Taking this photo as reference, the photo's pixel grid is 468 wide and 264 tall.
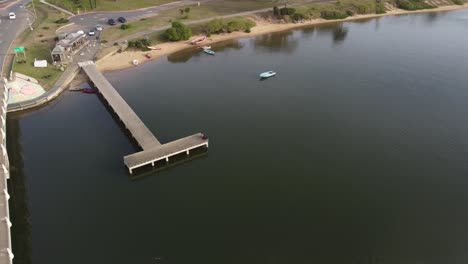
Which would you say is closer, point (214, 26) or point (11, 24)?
point (11, 24)

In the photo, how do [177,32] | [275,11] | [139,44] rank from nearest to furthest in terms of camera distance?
[139,44]
[177,32]
[275,11]

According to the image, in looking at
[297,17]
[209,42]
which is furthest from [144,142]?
[297,17]

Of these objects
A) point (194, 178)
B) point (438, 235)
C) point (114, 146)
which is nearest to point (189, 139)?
point (194, 178)

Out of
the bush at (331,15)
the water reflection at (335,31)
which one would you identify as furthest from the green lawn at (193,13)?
the water reflection at (335,31)

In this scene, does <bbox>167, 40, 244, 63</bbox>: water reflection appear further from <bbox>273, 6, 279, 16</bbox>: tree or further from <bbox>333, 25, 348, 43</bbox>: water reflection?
<bbox>333, 25, 348, 43</bbox>: water reflection

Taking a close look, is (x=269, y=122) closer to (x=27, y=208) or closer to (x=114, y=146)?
(x=114, y=146)

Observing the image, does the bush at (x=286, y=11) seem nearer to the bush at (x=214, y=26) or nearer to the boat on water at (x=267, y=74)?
the bush at (x=214, y=26)

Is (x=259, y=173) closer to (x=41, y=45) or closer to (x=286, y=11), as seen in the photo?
(x=41, y=45)

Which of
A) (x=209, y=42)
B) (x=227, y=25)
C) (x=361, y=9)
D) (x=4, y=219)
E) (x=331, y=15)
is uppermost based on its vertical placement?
(x=361, y=9)
